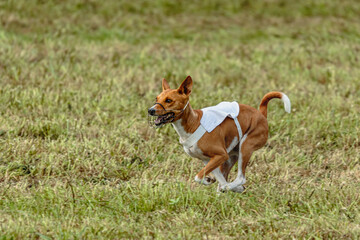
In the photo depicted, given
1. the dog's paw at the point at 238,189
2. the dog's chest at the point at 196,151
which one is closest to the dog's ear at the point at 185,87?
the dog's chest at the point at 196,151

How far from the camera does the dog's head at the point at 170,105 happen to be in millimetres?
4801

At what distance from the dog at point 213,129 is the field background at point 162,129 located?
0.25 meters

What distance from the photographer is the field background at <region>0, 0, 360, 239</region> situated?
4.74 meters

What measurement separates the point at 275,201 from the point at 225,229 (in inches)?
31.1

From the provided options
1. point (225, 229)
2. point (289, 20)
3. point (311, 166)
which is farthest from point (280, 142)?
point (289, 20)

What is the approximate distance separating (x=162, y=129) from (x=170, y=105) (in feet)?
7.82

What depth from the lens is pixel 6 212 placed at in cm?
480

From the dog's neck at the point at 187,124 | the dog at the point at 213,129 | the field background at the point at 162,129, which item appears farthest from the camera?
the dog's neck at the point at 187,124

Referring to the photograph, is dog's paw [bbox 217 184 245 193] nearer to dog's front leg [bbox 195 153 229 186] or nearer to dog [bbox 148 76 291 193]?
dog [bbox 148 76 291 193]

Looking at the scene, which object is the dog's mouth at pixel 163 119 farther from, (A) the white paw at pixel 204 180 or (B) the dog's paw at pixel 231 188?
(B) the dog's paw at pixel 231 188

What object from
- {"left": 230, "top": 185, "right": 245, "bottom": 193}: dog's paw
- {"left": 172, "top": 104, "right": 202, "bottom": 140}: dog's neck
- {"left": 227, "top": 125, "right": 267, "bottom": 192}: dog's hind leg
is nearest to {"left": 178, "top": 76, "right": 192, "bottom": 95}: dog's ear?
{"left": 172, "top": 104, "right": 202, "bottom": 140}: dog's neck

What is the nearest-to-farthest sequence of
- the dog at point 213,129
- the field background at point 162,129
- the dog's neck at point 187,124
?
the field background at point 162,129 < the dog at point 213,129 < the dog's neck at point 187,124

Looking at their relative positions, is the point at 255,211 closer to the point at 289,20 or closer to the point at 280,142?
the point at 280,142

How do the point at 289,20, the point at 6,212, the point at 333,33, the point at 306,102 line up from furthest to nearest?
1. the point at 289,20
2. the point at 333,33
3. the point at 306,102
4. the point at 6,212
